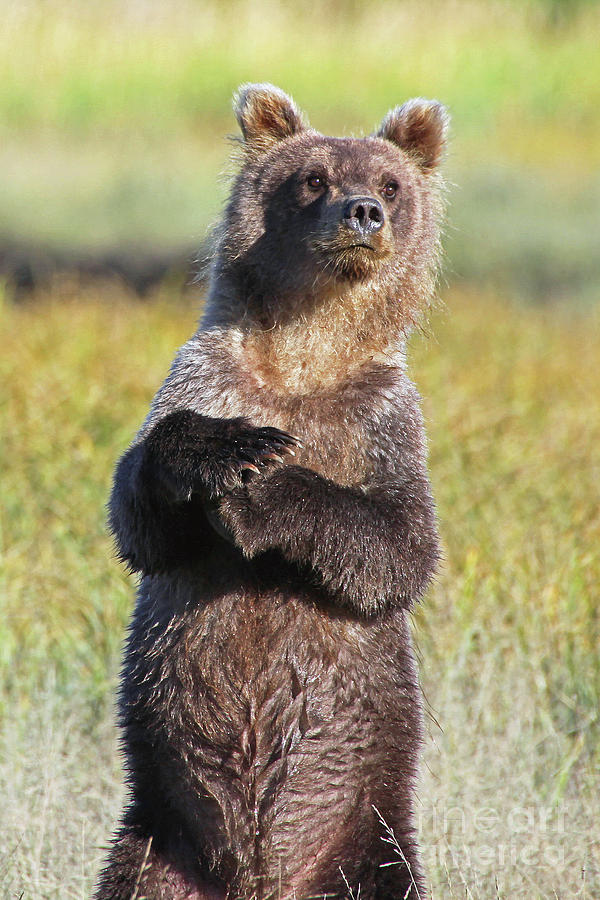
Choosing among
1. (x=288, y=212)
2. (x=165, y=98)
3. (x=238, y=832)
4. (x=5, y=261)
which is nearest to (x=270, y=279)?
(x=288, y=212)

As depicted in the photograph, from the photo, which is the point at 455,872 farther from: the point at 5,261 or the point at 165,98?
the point at 5,261

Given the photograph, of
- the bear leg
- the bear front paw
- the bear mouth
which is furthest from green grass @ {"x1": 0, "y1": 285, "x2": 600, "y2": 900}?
the bear front paw

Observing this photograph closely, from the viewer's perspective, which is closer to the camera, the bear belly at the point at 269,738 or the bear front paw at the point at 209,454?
the bear front paw at the point at 209,454

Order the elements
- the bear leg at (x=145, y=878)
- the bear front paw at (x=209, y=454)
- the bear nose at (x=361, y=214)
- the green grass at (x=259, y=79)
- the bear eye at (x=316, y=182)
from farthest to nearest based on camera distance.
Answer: the green grass at (x=259, y=79) → the bear eye at (x=316, y=182) → the bear nose at (x=361, y=214) → the bear leg at (x=145, y=878) → the bear front paw at (x=209, y=454)

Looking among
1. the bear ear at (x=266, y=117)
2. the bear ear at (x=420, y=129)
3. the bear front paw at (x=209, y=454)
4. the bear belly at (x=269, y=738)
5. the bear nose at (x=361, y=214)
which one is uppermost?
the bear ear at (x=420, y=129)

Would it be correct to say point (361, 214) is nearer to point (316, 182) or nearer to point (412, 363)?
point (316, 182)

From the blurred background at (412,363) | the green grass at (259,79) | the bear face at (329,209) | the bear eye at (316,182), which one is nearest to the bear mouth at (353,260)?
the bear face at (329,209)

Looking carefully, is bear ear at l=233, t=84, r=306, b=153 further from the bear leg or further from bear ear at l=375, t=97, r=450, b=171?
the bear leg

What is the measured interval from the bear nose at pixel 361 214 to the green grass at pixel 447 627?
2.57 ft

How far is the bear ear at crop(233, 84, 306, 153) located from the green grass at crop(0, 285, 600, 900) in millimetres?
762

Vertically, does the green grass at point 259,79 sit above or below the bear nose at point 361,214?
below

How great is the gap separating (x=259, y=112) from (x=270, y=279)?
594 millimetres

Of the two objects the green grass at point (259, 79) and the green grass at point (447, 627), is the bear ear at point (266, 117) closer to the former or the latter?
the green grass at point (447, 627)

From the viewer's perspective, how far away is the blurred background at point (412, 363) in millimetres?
4160
